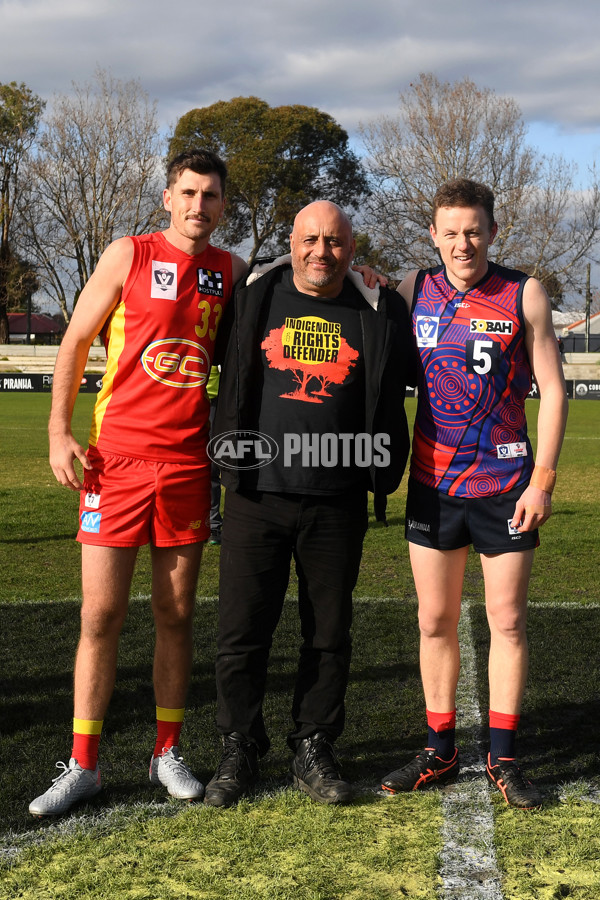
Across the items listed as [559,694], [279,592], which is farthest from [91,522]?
[559,694]

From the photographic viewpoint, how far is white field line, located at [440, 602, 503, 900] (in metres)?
2.73

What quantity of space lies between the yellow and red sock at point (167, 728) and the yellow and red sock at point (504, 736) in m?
1.21

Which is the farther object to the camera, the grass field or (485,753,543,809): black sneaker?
(485,753,543,809): black sneaker

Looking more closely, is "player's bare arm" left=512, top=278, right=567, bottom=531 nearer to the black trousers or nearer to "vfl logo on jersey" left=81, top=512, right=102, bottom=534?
the black trousers

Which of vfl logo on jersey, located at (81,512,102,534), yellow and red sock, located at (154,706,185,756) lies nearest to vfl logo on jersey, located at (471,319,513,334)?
vfl logo on jersey, located at (81,512,102,534)

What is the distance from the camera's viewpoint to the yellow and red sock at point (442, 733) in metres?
3.49

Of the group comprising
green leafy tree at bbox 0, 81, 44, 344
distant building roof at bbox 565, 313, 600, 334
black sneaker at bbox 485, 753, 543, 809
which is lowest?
Result: black sneaker at bbox 485, 753, 543, 809

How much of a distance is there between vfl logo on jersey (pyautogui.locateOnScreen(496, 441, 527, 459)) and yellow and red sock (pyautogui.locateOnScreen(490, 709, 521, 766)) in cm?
97

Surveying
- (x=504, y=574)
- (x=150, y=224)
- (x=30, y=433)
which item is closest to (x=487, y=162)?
(x=150, y=224)

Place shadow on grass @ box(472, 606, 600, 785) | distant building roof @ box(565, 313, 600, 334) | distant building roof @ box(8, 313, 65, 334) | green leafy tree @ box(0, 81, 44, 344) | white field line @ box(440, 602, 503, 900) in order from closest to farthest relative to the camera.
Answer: white field line @ box(440, 602, 503, 900) → shadow on grass @ box(472, 606, 600, 785) → green leafy tree @ box(0, 81, 44, 344) → distant building roof @ box(565, 313, 600, 334) → distant building roof @ box(8, 313, 65, 334)

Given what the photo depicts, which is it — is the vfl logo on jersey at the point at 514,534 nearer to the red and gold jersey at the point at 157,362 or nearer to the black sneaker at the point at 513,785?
A: the black sneaker at the point at 513,785

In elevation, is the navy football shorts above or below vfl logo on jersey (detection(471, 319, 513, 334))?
below

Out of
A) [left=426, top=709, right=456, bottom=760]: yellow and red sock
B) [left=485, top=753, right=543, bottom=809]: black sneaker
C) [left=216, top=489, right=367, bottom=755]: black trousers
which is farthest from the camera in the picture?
[left=426, top=709, right=456, bottom=760]: yellow and red sock

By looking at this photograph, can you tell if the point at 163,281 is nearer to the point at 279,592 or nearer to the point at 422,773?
the point at 279,592
